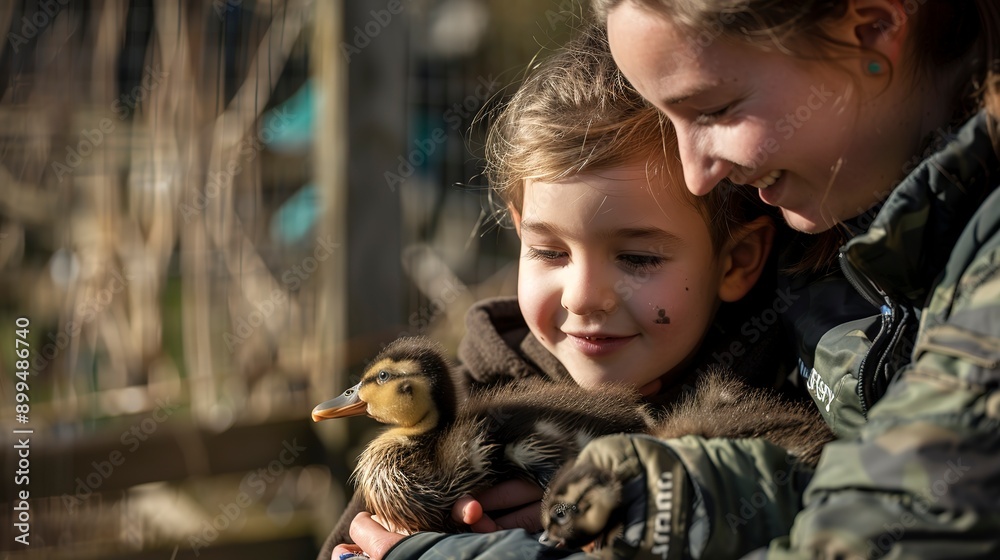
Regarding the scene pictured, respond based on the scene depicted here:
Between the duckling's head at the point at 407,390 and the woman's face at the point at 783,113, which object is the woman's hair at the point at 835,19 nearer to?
the woman's face at the point at 783,113

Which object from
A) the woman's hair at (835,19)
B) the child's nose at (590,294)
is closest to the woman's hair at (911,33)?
the woman's hair at (835,19)

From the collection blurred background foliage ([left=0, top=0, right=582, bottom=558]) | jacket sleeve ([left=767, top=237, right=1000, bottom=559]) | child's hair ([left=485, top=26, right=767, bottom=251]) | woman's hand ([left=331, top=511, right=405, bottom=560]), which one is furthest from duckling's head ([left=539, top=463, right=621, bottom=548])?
blurred background foliage ([left=0, top=0, right=582, bottom=558])

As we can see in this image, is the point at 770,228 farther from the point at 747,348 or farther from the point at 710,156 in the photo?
the point at 710,156

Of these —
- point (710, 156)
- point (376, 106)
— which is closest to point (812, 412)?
point (710, 156)

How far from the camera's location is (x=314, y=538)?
15.7ft

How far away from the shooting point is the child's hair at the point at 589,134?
2.05m

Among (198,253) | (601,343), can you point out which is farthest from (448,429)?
(198,253)

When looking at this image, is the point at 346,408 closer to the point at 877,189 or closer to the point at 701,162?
the point at 701,162

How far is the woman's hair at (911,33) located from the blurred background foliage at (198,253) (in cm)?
301

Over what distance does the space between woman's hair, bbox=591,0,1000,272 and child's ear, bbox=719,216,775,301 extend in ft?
2.21

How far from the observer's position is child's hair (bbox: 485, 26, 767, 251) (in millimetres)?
2049

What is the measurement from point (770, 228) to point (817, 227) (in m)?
0.49

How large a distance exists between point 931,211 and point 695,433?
48cm

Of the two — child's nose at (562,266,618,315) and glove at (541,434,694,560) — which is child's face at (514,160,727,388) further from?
glove at (541,434,694,560)
